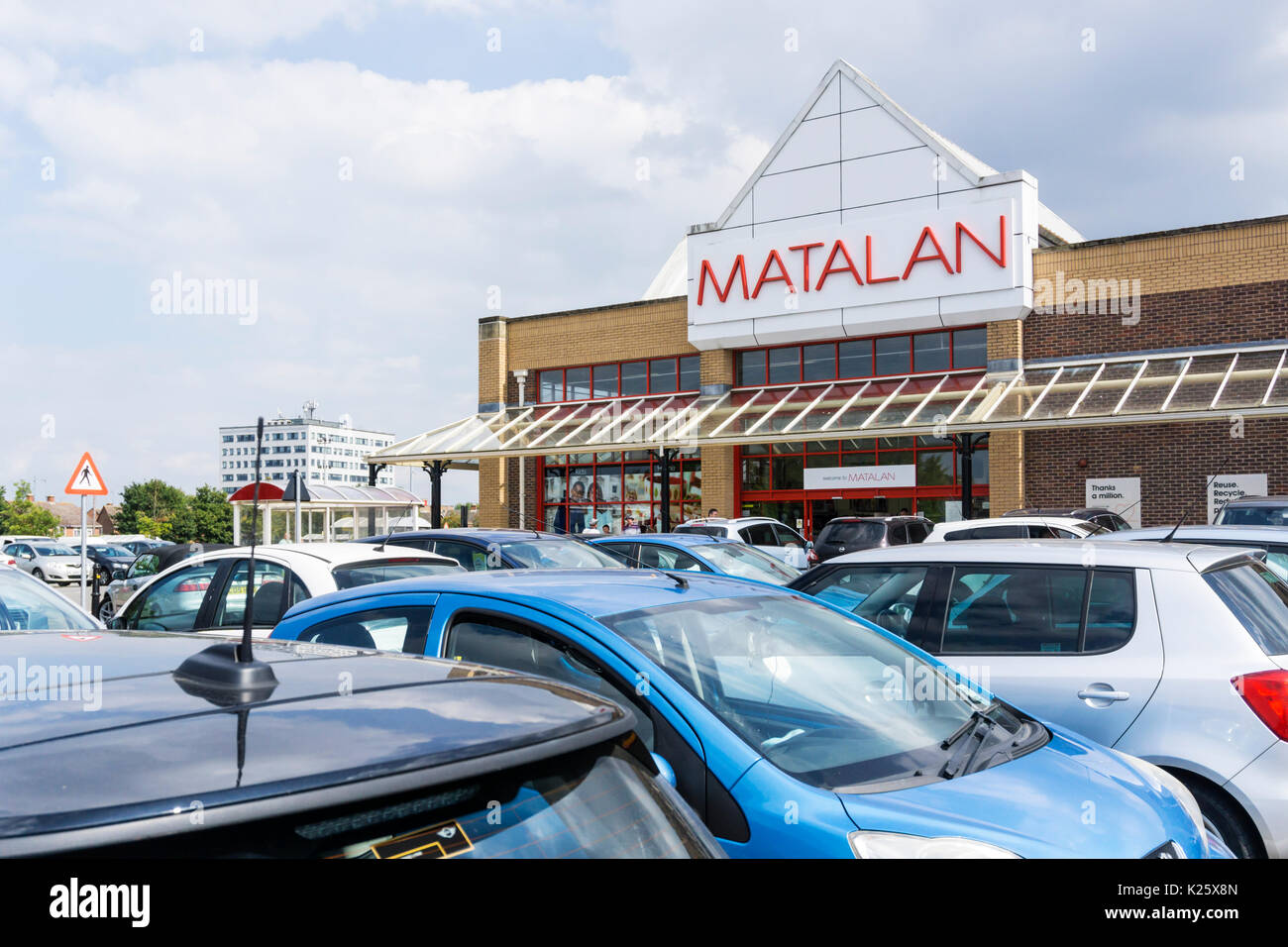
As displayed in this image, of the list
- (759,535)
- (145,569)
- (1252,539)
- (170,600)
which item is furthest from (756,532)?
(170,600)

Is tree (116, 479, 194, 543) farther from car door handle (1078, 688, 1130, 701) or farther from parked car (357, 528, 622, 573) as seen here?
car door handle (1078, 688, 1130, 701)

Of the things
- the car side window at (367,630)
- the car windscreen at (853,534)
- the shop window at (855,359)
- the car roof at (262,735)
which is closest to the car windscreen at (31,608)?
the car side window at (367,630)

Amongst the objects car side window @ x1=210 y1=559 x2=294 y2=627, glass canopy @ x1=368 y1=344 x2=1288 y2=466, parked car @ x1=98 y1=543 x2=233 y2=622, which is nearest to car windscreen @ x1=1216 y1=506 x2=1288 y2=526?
glass canopy @ x1=368 y1=344 x2=1288 y2=466

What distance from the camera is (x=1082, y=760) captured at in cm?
339

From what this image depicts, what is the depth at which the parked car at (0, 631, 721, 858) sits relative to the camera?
1.40 meters

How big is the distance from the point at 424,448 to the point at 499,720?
84.0ft

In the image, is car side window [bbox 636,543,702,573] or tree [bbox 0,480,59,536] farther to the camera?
tree [bbox 0,480,59,536]

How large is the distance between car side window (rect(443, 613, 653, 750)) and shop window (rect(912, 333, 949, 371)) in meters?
20.9

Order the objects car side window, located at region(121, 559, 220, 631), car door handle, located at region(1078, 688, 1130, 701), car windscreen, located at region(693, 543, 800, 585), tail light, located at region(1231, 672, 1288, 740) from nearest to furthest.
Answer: tail light, located at region(1231, 672, 1288, 740) → car door handle, located at region(1078, 688, 1130, 701) → car side window, located at region(121, 559, 220, 631) → car windscreen, located at region(693, 543, 800, 585)

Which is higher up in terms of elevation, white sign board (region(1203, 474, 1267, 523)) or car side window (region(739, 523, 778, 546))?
white sign board (region(1203, 474, 1267, 523))

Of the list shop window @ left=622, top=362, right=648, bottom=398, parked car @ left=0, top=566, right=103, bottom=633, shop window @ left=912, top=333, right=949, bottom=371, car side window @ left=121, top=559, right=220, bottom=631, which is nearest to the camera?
parked car @ left=0, top=566, right=103, bottom=633

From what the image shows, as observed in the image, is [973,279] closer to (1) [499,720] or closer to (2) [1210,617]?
(2) [1210,617]

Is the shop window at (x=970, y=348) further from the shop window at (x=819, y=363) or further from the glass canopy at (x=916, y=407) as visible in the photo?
the shop window at (x=819, y=363)

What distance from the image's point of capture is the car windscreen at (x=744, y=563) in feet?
39.8
